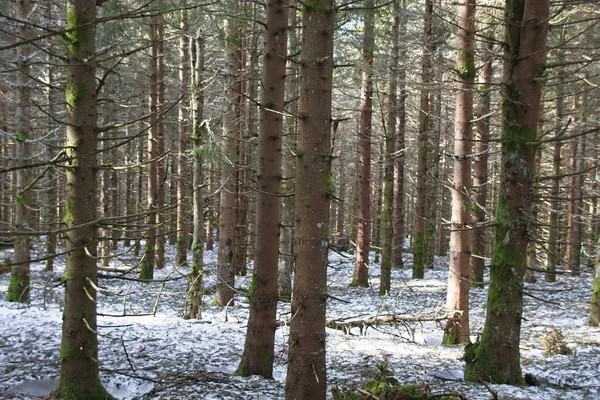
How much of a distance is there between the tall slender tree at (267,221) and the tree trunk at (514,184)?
2.70m

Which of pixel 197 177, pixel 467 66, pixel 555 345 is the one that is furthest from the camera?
pixel 197 177

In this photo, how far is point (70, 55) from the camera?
14.0 feet

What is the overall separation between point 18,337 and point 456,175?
8223mm

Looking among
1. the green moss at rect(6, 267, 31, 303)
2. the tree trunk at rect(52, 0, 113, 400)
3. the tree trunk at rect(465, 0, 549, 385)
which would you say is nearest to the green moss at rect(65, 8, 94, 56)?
the tree trunk at rect(52, 0, 113, 400)

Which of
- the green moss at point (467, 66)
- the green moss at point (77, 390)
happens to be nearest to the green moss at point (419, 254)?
the green moss at point (467, 66)

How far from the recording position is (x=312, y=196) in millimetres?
4406

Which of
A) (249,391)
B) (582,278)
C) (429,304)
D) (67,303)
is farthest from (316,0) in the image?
(582,278)

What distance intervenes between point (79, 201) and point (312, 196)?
83.7 inches

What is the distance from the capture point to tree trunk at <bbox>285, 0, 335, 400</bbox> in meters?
4.38

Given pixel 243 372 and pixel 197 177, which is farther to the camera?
pixel 197 177

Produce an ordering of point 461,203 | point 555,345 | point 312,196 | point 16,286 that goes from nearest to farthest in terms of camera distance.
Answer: point 312,196 < point 555,345 < point 461,203 < point 16,286

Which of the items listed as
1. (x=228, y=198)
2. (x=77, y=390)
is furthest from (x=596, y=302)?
(x=77, y=390)

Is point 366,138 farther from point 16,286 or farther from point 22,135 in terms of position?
point 16,286

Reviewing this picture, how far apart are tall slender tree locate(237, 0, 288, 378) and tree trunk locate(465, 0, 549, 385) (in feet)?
8.84
